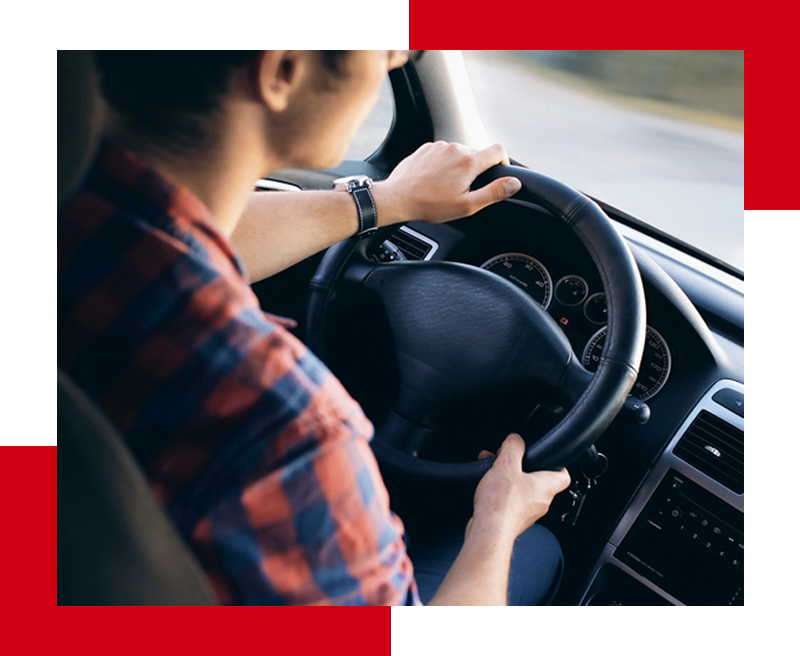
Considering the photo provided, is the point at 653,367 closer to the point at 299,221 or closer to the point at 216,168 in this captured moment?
the point at 299,221

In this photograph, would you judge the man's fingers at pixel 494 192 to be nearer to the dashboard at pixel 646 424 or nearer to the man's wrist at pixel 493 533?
the dashboard at pixel 646 424

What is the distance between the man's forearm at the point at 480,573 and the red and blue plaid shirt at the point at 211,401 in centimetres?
26

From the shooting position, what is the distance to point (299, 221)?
1.33 meters

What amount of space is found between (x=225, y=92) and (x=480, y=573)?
722 mm

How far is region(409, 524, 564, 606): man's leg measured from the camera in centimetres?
119

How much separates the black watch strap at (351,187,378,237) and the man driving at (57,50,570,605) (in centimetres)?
52

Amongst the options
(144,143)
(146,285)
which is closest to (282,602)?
(146,285)

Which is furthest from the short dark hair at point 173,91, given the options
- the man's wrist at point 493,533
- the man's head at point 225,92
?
the man's wrist at point 493,533

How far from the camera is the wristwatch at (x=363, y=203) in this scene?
52.6 inches

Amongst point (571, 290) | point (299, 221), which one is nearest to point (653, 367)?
point (571, 290)

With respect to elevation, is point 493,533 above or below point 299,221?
below

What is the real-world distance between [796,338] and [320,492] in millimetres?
817

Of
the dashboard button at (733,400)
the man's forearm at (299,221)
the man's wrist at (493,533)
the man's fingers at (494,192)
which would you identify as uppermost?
the man's fingers at (494,192)

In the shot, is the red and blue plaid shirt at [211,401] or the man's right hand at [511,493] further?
the man's right hand at [511,493]
